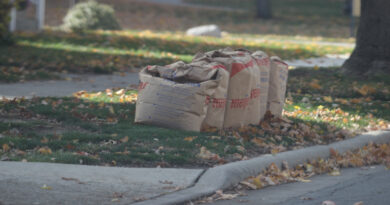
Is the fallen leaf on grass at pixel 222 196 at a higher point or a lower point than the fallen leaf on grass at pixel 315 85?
lower

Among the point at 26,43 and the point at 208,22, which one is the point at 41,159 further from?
the point at 208,22

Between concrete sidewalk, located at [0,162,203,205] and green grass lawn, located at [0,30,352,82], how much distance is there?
5.79 m

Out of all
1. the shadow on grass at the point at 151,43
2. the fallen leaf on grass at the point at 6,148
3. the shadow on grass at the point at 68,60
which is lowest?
the fallen leaf on grass at the point at 6,148

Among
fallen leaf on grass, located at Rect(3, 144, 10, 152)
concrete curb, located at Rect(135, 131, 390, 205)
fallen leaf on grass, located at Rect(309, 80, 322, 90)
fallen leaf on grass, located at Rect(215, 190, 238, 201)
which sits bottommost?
fallen leaf on grass, located at Rect(215, 190, 238, 201)

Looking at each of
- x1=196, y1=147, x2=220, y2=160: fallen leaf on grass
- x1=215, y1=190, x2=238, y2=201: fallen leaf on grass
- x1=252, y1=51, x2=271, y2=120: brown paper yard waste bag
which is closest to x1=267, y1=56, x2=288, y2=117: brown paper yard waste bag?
Answer: x1=252, y1=51, x2=271, y2=120: brown paper yard waste bag

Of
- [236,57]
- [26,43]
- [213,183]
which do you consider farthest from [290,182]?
[26,43]

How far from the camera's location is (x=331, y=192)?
5727 millimetres

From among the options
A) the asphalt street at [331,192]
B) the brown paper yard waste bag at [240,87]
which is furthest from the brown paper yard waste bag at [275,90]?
the asphalt street at [331,192]

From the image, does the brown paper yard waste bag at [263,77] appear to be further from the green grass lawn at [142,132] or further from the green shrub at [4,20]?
the green shrub at [4,20]

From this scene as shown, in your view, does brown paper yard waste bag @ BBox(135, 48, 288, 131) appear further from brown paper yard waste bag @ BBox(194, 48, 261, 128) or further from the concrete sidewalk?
the concrete sidewalk

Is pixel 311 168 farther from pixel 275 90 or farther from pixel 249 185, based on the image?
pixel 275 90

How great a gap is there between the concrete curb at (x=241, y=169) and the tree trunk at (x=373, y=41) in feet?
13.1

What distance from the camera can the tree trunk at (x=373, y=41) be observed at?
1162 centimetres

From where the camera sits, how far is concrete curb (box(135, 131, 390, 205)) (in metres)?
5.20
